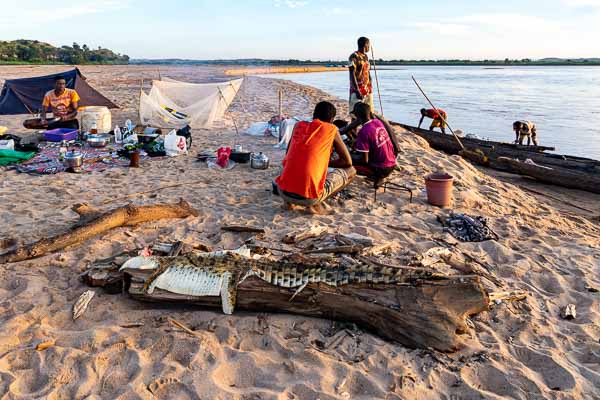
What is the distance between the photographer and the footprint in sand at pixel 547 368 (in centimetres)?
246

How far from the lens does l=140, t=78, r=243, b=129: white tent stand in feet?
33.1

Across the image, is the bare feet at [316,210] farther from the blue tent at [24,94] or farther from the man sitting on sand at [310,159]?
the blue tent at [24,94]

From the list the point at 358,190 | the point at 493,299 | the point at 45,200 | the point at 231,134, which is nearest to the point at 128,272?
the point at 493,299

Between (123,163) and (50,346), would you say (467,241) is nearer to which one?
(50,346)

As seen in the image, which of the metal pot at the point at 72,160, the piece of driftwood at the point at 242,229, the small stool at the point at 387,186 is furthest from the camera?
the metal pot at the point at 72,160

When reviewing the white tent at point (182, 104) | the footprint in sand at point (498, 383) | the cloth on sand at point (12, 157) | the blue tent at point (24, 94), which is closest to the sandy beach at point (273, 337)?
the footprint in sand at point (498, 383)

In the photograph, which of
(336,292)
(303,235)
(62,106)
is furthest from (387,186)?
(62,106)

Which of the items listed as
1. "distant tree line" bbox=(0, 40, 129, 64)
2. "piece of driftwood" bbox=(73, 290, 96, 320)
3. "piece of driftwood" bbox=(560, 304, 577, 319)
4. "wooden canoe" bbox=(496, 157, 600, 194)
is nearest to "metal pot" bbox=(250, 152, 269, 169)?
"piece of driftwood" bbox=(73, 290, 96, 320)

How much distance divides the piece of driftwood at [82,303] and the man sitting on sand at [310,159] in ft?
7.51

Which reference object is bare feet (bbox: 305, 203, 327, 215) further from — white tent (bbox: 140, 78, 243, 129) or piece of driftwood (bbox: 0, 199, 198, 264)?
white tent (bbox: 140, 78, 243, 129)

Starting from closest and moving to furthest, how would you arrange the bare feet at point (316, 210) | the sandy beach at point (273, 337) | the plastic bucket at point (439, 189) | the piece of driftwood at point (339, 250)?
the sandy beach at point (273, 337)
the piece of driftwood at point (339, 250)
the bare feet at point (316, 210)
the plastic bucket at point (439, 189)

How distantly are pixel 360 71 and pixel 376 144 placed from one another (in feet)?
9.79

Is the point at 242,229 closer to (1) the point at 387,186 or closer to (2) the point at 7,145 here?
(1) the point at 387,186

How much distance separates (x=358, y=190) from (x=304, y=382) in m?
3.78
